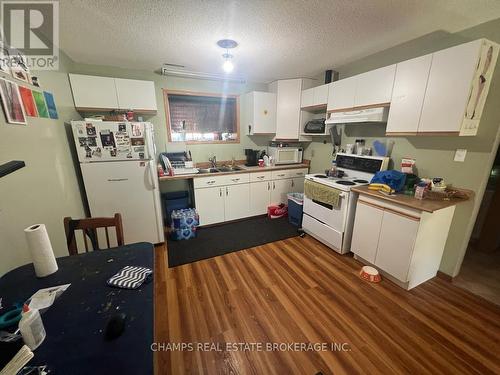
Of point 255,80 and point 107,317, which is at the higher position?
point 255,80

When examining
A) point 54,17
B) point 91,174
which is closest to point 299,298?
point 91,174

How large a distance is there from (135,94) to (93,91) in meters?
0.45

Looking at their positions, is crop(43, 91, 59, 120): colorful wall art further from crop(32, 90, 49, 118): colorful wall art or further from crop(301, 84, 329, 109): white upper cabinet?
crop(301, 84, 329, 109): white upper cabinet

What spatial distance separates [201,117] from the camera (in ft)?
11.3

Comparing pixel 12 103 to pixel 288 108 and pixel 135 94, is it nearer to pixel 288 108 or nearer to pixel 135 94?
pixel 135 94

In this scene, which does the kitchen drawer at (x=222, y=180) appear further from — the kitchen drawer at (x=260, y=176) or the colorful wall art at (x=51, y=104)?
the colorful wall art at (x=51, y=104)

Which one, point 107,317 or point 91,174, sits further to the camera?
point 91,174

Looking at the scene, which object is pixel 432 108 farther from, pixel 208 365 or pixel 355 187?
pixel 208 365

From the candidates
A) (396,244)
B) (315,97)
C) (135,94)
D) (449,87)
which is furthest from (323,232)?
(135,94)

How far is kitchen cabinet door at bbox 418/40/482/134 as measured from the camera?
1.58 m

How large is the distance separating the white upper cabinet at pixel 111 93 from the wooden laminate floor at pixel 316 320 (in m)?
2.09

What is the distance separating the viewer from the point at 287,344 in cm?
147

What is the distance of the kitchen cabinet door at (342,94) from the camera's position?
2496 mm

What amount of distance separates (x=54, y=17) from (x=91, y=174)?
139 cm
